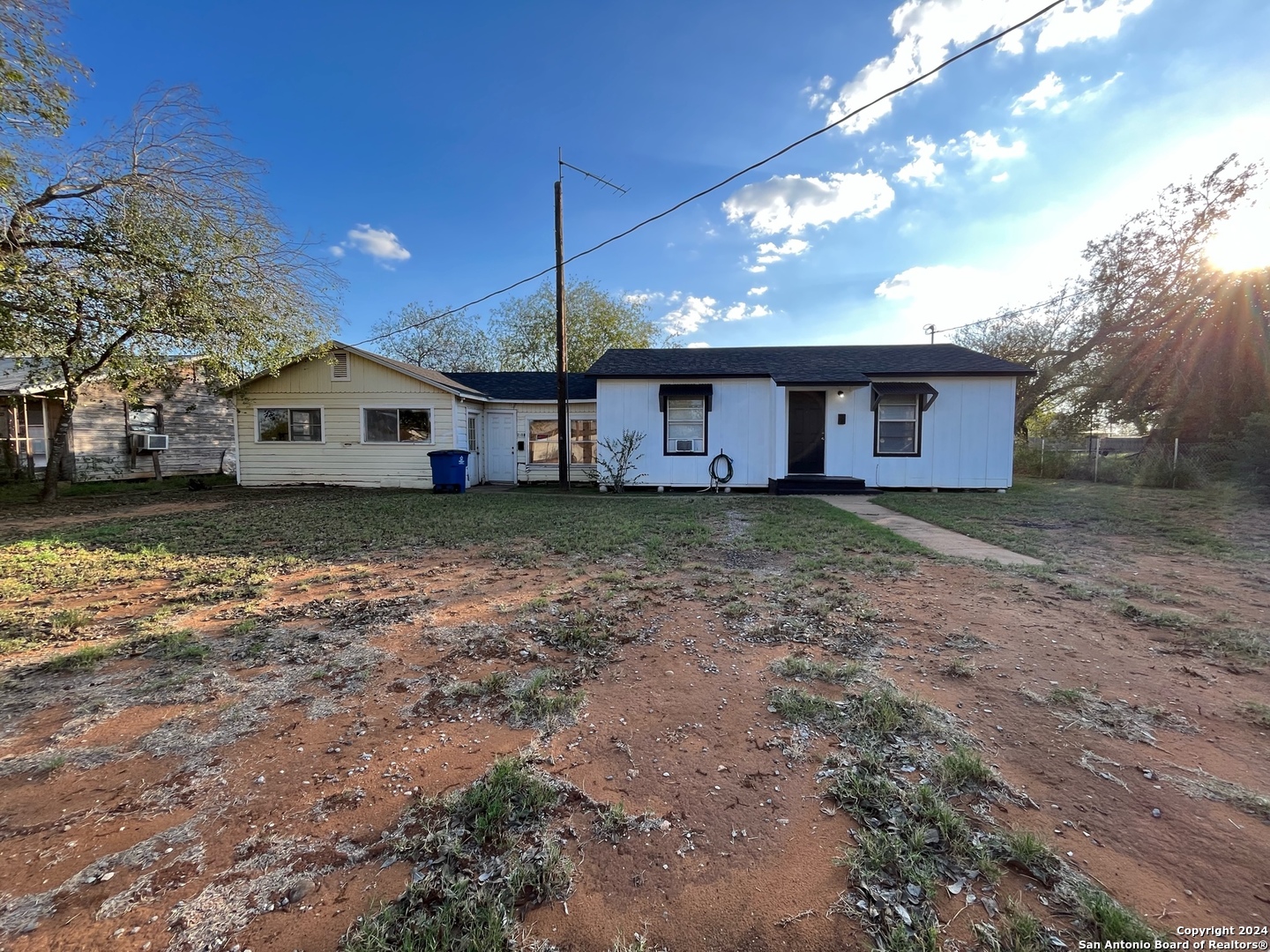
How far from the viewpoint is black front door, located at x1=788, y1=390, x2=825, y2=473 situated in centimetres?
1238

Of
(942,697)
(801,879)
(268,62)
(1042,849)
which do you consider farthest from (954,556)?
(268,62)

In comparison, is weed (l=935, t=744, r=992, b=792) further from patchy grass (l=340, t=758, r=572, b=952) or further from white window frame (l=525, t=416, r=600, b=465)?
white window frame (l=525, t=416, r=600, b=465)

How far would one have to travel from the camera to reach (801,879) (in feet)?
5.16

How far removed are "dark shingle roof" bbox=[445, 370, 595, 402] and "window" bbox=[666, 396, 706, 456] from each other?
3.15 m

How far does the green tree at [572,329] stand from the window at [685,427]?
13554 mm

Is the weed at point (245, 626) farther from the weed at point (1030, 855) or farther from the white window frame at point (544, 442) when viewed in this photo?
the white window frame at point (544, 442)

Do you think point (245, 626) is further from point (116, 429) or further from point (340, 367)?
point (116, 429)

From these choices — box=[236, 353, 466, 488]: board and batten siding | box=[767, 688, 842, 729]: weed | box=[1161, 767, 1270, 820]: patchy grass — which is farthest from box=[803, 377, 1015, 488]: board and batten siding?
box=[1161, 767, 1270, 820]: patchy grass

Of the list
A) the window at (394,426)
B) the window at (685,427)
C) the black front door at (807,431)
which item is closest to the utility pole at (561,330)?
the window at (685,427)

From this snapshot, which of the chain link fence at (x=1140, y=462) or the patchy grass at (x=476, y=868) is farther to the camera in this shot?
the chain link fence at (x=1140, y=462)

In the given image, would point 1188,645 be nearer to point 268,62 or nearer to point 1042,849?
point 1042,849

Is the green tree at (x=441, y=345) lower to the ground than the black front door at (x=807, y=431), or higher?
higher

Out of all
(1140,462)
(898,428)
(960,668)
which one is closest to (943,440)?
(898,428)

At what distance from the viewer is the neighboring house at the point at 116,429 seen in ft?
45.5
